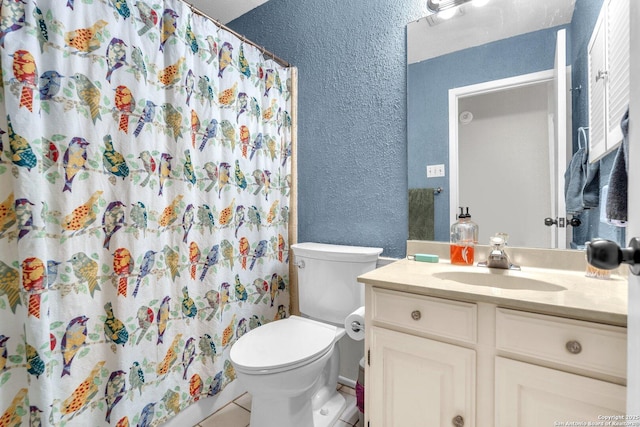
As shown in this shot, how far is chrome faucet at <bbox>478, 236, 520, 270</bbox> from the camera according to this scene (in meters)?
1.27

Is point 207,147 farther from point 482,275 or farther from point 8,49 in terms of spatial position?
point 482,275

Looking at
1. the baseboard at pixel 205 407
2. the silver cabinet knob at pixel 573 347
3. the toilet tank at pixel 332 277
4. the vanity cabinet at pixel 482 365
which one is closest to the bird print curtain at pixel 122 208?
the baseboard at pixel 205 407

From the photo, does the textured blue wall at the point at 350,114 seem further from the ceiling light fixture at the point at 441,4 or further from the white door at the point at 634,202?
the white door at the point at 634,202

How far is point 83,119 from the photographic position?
1151 millimetres

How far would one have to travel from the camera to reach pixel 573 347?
800 mm

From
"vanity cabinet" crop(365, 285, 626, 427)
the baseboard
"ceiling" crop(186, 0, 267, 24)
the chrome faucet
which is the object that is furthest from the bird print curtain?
the chrome faucet

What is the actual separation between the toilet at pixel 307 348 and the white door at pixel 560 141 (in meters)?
0.76

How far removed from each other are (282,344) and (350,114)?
4.14 feet

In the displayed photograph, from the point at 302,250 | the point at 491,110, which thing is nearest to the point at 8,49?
the point at 302,250

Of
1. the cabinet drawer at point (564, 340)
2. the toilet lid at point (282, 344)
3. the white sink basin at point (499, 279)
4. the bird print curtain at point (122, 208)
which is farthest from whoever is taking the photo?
the toilet lid at point (282, 344)

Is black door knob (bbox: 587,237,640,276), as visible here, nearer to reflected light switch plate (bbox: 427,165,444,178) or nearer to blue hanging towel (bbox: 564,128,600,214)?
blue hanging towel (bbox: 564,128,600,214)

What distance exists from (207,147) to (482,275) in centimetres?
136

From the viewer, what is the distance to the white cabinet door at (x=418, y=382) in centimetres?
96

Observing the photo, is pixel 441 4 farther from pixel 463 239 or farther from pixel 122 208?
pixel 122 208
